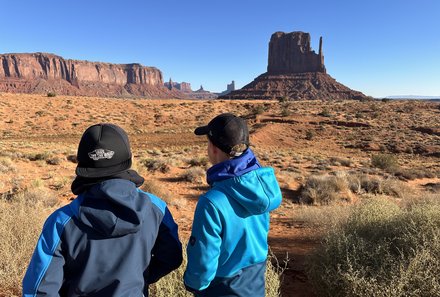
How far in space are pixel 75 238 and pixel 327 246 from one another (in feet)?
11.4

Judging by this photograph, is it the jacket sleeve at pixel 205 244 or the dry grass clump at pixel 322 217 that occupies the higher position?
the jacket sleeve at pixel 205 244

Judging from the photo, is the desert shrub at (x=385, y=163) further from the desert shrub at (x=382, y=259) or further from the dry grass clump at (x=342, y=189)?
the desert shrub at (x=382, y=259)

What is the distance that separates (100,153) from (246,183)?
866 mm

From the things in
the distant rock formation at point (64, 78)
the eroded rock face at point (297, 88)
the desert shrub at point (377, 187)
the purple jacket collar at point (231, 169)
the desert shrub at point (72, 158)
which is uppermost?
the distant rock formation at point (64, 78)

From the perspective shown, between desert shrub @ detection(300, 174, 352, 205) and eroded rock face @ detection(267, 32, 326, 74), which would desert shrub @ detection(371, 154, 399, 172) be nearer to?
desert shrub @ detection(300, 174, 352, 205)

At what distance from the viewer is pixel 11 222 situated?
4484 mm

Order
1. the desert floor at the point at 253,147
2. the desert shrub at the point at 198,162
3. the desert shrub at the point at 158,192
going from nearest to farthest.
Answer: the desert floor at the point at 253,147 < the desert shrub at the point at 158,192 < the desert shrub at the point at 198,162

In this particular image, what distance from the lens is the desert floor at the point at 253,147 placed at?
8.77m

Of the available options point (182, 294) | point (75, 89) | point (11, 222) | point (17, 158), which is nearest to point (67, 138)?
point (17, 158)

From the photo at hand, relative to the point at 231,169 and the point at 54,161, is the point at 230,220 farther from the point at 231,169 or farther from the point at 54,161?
the point at 54,161

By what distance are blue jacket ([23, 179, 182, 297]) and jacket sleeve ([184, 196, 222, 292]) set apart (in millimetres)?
292

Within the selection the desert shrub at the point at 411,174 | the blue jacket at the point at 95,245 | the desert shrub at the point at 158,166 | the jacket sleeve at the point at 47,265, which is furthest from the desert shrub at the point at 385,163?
the jacket sleeve at the point at 47,265

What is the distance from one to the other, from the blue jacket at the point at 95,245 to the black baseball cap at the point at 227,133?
0.60 meters

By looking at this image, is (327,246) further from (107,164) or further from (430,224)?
(107,164)
